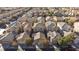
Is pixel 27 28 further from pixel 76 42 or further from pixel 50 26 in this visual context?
pixel 76 42

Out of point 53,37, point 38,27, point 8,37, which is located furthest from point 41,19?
point 8,37

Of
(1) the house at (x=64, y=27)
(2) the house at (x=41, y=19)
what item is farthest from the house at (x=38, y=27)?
(1) the house at (x=64, y=27)

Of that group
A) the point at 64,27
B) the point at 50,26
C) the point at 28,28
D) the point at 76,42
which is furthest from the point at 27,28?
the point at 76,42

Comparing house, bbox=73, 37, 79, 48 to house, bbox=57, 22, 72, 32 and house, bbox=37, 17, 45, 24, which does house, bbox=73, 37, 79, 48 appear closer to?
house, bbox=57, 22, 72, 32

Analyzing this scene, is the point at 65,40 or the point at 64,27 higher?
the point at 64,27

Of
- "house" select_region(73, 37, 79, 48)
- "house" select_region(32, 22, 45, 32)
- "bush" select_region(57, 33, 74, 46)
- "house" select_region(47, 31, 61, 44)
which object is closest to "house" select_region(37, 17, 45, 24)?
"house" select_region(32, 22, 45, 32)

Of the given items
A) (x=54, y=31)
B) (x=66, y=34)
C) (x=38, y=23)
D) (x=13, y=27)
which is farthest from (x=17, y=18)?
(x=66, y=34)

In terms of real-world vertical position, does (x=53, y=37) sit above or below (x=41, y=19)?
below

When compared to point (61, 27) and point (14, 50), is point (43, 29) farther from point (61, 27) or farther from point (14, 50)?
point (14, 50)

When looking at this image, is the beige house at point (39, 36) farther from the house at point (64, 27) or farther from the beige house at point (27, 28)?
the house at point (64, 27)

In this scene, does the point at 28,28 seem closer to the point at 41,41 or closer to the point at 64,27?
the point at 41,41
